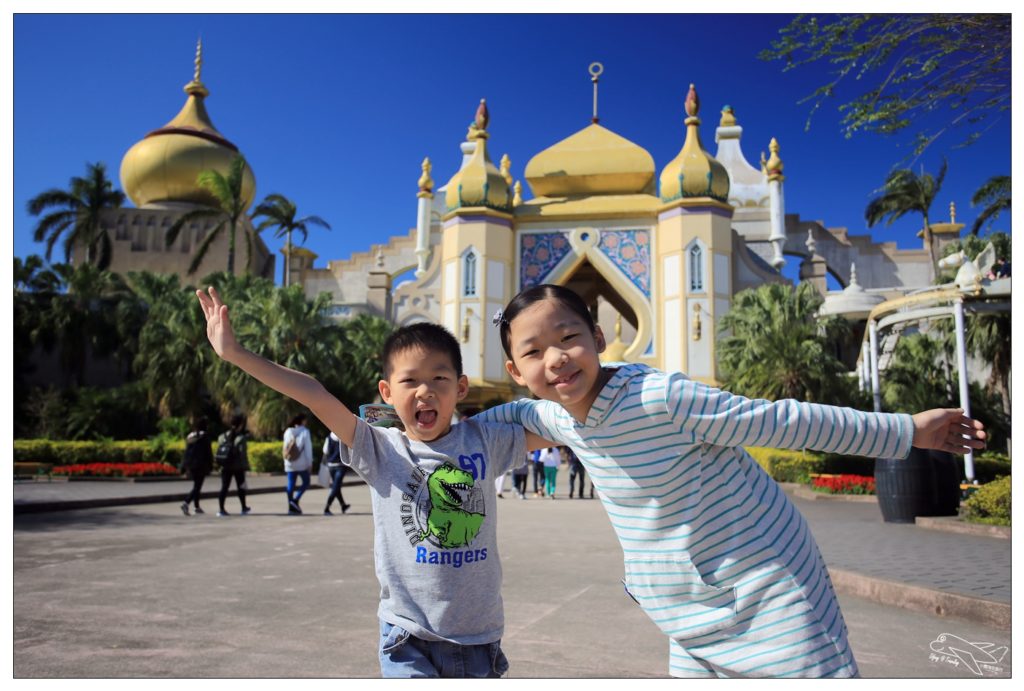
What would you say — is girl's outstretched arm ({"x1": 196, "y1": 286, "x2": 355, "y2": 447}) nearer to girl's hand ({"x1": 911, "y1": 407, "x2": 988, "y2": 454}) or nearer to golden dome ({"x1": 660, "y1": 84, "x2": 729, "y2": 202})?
girl's hand ({"x1": 911, "y1": 407, "x2": 988, "y2": 454})

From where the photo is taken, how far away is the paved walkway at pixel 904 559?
5.02 metres

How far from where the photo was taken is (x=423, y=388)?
7.63 ft

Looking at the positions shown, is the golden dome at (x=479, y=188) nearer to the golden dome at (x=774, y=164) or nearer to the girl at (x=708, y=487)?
the golden dome at (x=774, y=164)

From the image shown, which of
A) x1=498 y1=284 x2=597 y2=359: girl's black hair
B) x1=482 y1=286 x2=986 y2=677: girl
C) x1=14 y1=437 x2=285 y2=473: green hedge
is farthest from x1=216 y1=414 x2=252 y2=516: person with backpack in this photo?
x1=482 y1=286 x2=986 y2=677: girl

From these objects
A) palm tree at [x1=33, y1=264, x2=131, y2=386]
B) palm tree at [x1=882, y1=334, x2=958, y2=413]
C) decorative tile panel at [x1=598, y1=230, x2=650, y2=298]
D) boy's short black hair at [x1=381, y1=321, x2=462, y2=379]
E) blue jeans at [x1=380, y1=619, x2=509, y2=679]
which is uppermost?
decorative tile panel at [x1=598, y1=230, x2=650, y2=298]

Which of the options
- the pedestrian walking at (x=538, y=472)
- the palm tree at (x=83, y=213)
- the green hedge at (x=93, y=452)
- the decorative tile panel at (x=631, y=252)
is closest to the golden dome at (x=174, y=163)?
the palm tree at (x=83, y=213)

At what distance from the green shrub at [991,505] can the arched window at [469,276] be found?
22.2 m

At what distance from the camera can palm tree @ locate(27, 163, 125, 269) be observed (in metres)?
36.8

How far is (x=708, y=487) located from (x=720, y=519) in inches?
3.2

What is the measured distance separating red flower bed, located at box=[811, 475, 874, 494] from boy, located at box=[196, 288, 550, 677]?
1437cm

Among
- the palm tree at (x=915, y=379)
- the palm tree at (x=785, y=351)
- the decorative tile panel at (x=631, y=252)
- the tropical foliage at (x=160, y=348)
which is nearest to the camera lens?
the palm tree at (x=915, y=379)

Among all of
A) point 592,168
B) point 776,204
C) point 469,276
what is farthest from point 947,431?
point 776,204

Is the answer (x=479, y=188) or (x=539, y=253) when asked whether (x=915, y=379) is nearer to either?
(x=539, y=253)
